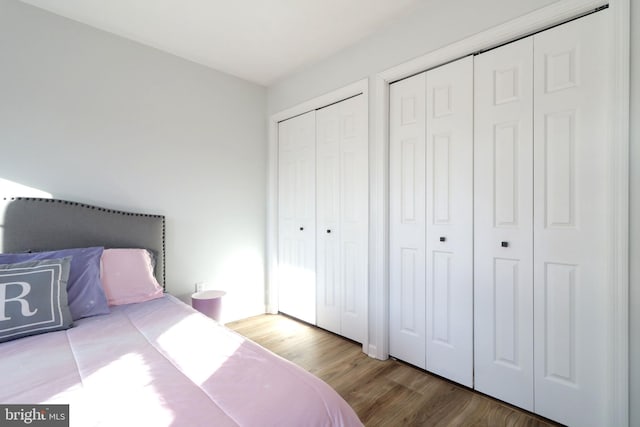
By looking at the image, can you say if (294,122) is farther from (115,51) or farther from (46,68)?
(46,68)

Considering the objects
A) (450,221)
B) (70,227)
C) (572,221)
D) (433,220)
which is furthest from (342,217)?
(70,227)

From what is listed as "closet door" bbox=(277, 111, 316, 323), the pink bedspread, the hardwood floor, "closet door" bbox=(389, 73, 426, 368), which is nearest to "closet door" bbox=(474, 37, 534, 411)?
the hardwood floor

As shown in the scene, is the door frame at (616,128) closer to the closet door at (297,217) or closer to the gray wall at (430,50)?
the gray wall at (430,50)

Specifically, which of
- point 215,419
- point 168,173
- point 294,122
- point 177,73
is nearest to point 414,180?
point 294,122

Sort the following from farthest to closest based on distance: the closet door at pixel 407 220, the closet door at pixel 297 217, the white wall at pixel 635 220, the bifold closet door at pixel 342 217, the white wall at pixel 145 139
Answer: the closet door at pixel 297 217
the bifold closet door at pixel 342 217
the closet door at pixel 407 220
the white wall at pixel 145 139
the white wall at pixel 635 220

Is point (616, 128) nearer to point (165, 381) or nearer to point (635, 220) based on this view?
point (635, 220)

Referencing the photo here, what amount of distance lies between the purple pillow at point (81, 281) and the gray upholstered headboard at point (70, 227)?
7.9 inches

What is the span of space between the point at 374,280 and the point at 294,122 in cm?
184

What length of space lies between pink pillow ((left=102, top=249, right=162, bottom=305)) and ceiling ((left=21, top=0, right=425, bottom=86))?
1733 mm

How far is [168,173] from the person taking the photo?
2.63 metres

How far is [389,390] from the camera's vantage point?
1.90 meters

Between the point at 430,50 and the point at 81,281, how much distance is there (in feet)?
8.94

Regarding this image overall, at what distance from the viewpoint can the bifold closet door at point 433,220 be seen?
1915 mm

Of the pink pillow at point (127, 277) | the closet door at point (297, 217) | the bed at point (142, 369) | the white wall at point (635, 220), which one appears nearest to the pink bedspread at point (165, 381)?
the bed at point (142, 369)
